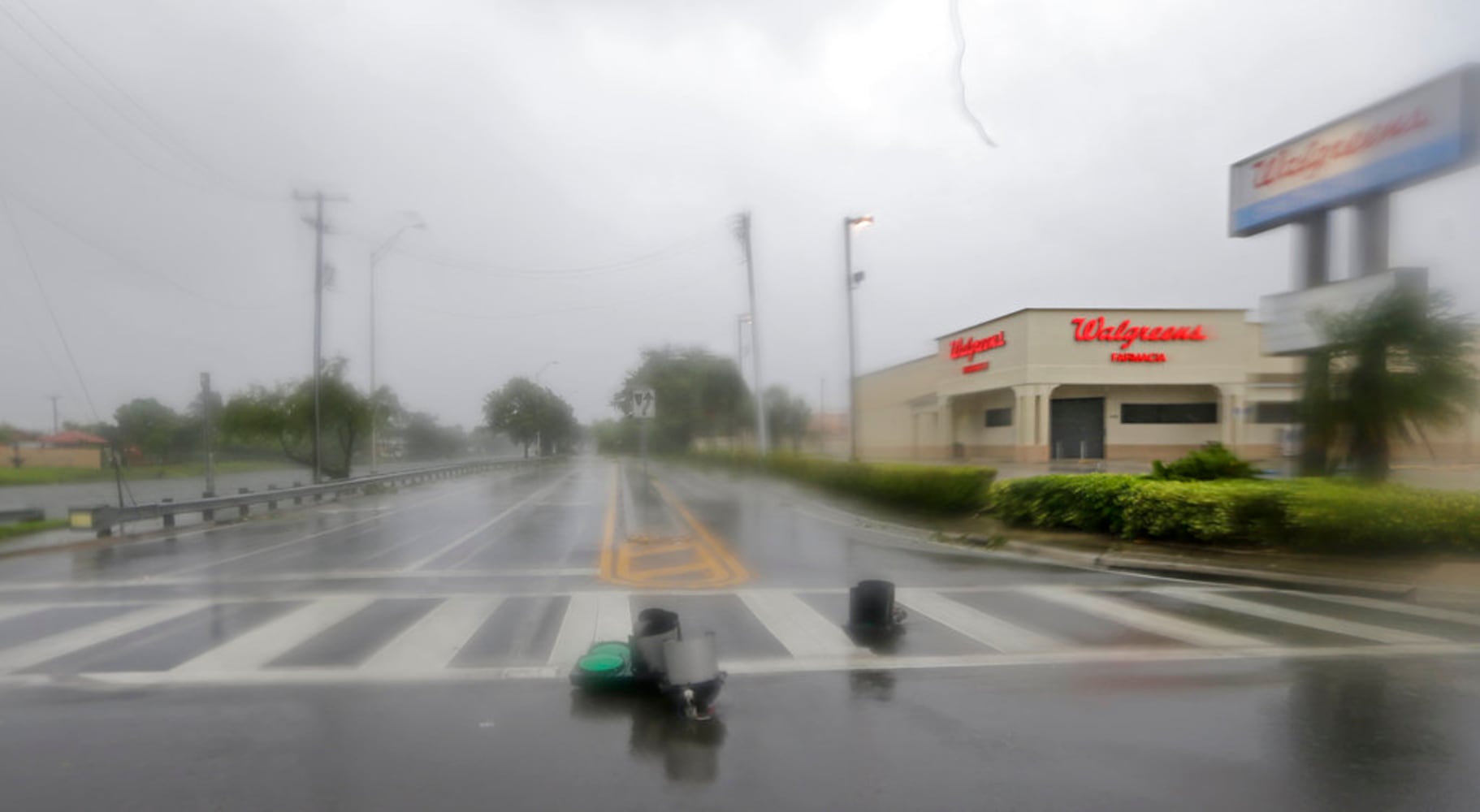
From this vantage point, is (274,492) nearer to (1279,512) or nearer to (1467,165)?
(1279,512)

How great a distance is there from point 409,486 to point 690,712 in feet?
126

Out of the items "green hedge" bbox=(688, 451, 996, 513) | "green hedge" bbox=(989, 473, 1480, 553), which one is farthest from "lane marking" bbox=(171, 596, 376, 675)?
"green hedge" bbox=(688, 451, 996, 513)

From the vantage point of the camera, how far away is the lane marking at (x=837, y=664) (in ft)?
24.4

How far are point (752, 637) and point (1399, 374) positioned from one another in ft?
43.5

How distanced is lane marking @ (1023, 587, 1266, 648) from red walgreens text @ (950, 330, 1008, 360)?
35.9 m

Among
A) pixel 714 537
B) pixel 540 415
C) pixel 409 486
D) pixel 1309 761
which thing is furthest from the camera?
pixel 540 415

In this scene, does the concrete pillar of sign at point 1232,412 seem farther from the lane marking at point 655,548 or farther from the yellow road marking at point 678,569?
the yellow road marking at point 678,569

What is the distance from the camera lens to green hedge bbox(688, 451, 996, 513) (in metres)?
19.8

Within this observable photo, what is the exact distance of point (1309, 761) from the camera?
18.4 feet

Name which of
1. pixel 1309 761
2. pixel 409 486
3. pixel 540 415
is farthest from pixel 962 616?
pixel 540 415

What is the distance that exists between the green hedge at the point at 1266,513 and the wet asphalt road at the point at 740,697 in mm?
2092

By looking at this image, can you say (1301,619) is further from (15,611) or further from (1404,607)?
(15,611)

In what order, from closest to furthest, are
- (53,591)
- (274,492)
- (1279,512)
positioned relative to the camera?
(53,591)
(1279,512)
(274,492)

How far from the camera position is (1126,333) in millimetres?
44281
